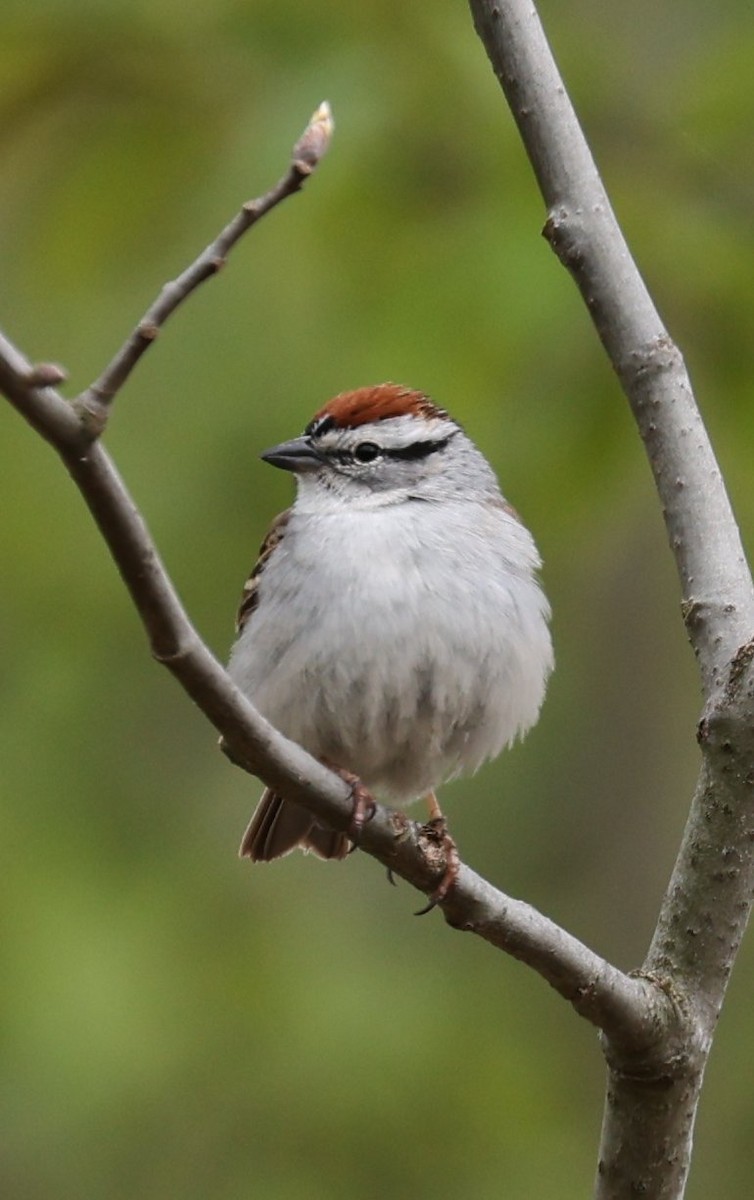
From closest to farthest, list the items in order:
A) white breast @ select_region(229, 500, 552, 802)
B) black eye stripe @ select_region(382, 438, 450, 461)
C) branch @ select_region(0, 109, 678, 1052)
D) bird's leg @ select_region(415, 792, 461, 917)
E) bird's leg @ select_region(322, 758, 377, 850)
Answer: branch @ select_region(0, 109, 678, 1052), bird's leg @ select_region(322, 758, 377, 850), bird's leg @ select_region(415, 792, 461, 917), white breast @ select_region(229, 500, 552, 802), black eye stripe @ select_region(382, 438, 450, 461)

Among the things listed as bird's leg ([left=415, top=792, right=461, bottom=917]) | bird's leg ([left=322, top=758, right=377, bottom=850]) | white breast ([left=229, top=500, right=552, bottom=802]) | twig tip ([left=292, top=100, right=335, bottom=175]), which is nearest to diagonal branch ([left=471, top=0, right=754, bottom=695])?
bird's leg ([left=415, top=792, right=461, bottom=917])

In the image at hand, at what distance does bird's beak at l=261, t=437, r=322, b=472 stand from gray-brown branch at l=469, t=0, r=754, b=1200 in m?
1.44

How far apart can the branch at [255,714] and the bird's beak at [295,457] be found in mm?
1717

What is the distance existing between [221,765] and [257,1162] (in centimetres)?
161

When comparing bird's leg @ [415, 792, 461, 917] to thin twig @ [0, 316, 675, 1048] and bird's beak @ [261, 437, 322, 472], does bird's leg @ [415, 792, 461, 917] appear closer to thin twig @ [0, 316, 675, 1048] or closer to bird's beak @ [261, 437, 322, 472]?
thin twig @ [0, 316, 675, 1048]

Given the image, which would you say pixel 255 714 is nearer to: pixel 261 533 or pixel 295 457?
pixel 295 457

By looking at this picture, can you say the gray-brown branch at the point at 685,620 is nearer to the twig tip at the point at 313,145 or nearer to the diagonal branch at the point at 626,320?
the diagonal branch at the point at 626,320

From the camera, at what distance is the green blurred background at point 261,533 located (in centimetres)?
484

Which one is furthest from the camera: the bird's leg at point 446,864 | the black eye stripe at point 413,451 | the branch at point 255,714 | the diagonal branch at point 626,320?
the black eye stripe at point 413,451

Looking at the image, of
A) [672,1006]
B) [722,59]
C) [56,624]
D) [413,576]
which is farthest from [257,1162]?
[722,59]

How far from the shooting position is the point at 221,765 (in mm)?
7426

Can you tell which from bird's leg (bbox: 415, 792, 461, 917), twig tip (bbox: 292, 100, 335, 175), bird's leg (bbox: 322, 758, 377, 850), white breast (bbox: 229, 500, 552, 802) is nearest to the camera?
twig tip (bbox: 292, 100, 335, 175)

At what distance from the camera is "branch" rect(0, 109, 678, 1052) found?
2.18 meters

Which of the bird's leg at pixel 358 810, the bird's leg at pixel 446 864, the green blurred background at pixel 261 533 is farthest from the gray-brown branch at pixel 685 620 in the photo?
the green blurred background at pixel 261 533
